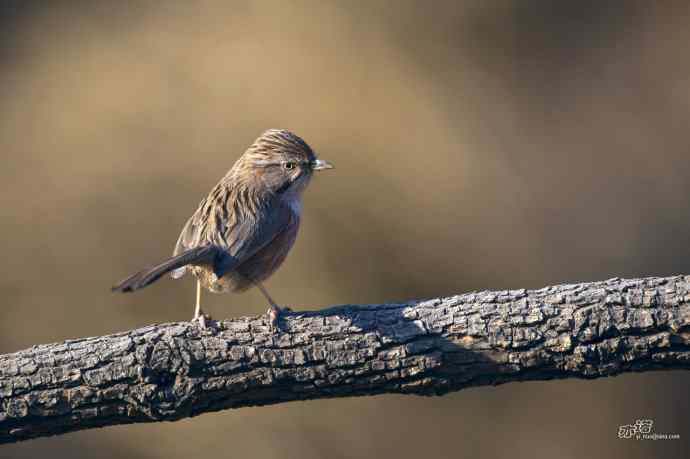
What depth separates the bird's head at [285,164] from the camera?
19.8 feet

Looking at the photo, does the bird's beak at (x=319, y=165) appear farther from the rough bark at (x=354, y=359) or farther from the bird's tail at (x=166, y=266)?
the rough bark at (x=354, y=359)

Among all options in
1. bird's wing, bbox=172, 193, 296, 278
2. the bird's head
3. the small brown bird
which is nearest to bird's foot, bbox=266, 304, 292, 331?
the small brown bird

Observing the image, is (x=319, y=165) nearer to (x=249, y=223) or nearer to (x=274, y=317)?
(x=249, y=223)

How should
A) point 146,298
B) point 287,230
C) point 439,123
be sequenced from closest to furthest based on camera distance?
point 287,230
point 146,298
point 439,123

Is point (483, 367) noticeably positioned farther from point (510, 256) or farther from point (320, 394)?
point (510, 256)

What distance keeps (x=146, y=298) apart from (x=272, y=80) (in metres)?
2.71

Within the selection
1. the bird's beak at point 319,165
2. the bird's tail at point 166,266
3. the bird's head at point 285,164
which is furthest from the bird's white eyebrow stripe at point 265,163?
the bird's tail at point 166,266

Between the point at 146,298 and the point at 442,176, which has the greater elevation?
the point at 442,176

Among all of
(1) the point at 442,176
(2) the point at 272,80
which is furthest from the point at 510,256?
(2) the point at 272,80

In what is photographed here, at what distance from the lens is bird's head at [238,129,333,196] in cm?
604

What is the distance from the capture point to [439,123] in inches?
396

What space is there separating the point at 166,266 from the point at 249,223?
93 cm

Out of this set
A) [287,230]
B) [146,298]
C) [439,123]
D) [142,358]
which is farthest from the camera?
[439,123]

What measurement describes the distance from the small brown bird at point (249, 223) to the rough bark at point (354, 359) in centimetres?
26
